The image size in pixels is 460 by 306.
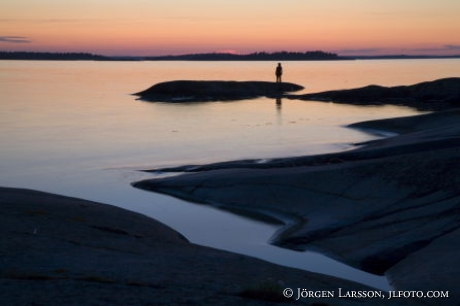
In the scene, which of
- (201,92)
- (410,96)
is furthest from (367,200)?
(201,92)

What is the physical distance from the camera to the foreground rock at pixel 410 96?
53562mm

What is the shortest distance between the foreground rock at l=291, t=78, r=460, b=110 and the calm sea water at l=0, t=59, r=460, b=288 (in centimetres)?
286

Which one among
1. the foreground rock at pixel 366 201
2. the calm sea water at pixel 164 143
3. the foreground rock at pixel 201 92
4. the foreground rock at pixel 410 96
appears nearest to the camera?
the foreground rock at pixel 366 201

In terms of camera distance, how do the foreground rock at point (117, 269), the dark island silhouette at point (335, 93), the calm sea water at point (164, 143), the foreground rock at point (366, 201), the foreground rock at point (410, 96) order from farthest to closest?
the dark island silhouette at point (335, 93) → the foreground rock at point (410, 96) → the calm sea water at point (164, 143) → the foreground rock at point (366, 201) → the foreground rock at point (117, 269)

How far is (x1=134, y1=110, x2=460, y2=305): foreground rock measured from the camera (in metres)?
12.7

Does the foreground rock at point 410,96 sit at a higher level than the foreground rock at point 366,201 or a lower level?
lower

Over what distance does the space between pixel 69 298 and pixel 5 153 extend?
22.3m

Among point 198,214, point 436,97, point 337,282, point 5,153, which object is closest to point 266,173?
point 198,214

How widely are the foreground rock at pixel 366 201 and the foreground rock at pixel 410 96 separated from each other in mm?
31904

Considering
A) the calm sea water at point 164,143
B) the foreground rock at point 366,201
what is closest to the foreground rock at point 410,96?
the calm sea water at point 164,143

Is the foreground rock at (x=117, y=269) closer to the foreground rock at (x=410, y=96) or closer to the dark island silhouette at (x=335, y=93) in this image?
the dark island silhouette at (x=335, y=93)

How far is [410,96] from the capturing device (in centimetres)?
5784

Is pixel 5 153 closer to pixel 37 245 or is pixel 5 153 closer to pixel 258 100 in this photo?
pixel 37 245

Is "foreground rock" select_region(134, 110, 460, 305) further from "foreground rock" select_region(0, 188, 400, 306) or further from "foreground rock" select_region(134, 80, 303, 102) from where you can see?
"foreground rock" select_region(134, 80, 303, 102)
